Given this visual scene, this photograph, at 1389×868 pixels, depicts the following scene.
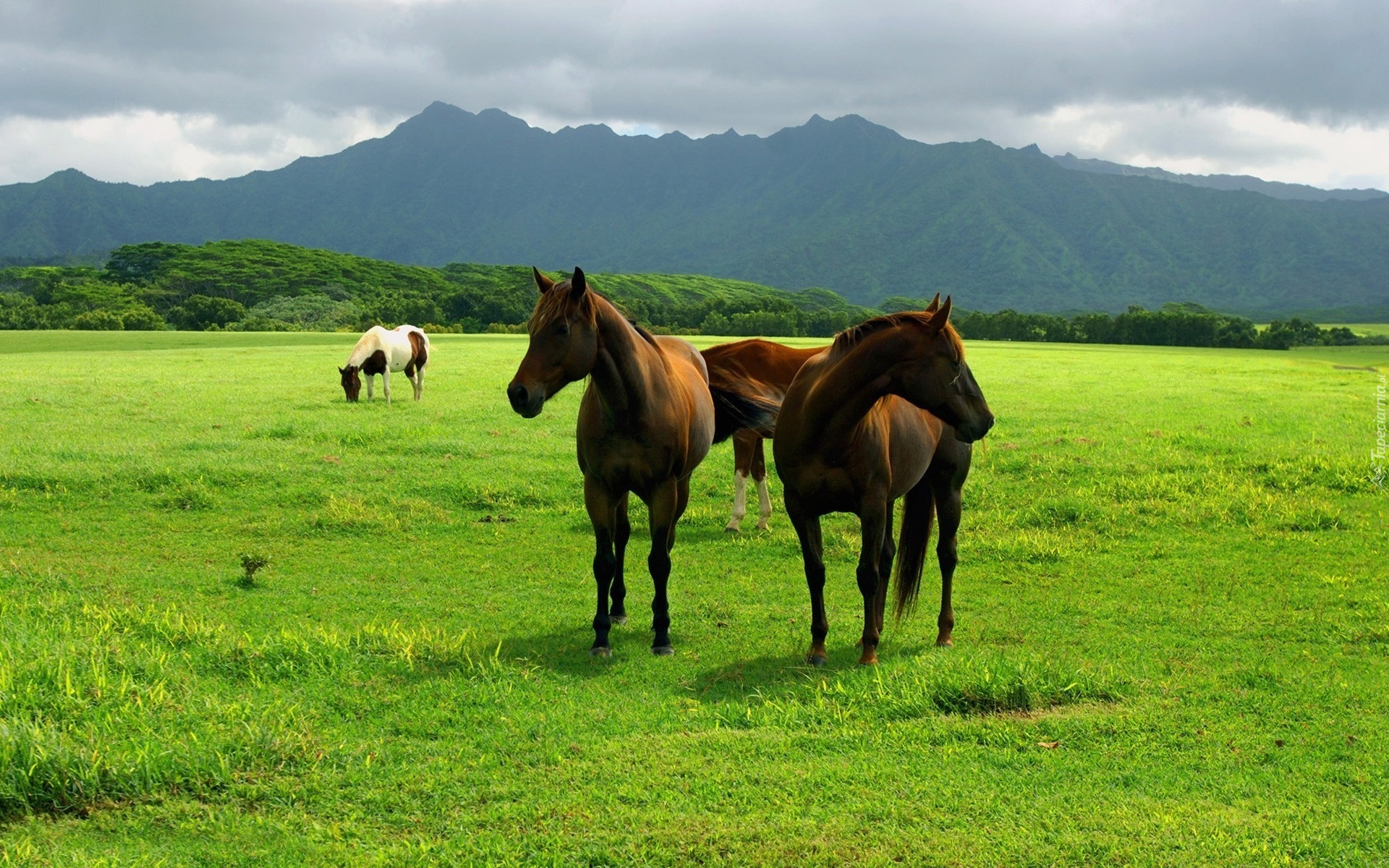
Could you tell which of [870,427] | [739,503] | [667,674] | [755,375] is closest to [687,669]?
[667,674]

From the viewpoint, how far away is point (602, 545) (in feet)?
24.4

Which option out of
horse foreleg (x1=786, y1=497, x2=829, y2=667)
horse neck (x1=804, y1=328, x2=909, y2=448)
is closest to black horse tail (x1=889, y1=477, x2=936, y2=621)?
horse foreleg (x1=786, y1=497, x2=829, y2=667)

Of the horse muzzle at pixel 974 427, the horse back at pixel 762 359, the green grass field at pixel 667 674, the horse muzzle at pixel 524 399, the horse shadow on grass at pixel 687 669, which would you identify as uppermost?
the horse back at pixel 762 359

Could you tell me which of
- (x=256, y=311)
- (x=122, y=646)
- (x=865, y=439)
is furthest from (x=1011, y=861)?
(x=256, y=311)

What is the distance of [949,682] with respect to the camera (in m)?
5.90

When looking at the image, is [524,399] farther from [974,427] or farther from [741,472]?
[741,472]

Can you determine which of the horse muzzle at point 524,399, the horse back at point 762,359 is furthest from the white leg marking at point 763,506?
the horse muzzle at point 524,399

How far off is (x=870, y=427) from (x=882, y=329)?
0.66 metres

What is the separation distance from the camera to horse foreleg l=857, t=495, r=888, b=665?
6.69m

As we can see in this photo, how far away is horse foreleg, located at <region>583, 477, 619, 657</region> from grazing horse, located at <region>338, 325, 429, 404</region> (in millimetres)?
15720

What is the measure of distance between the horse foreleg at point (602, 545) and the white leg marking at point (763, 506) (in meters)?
4.90

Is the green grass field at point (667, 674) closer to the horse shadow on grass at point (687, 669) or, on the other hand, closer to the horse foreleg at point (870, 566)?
the horse shadow on grass at point (687, 669)

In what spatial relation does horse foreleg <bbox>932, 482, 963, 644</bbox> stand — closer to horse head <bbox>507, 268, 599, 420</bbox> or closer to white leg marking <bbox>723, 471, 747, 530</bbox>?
horse head <bbox>507, 268, 599, 420</bbox>

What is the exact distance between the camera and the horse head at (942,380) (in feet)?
20.9
